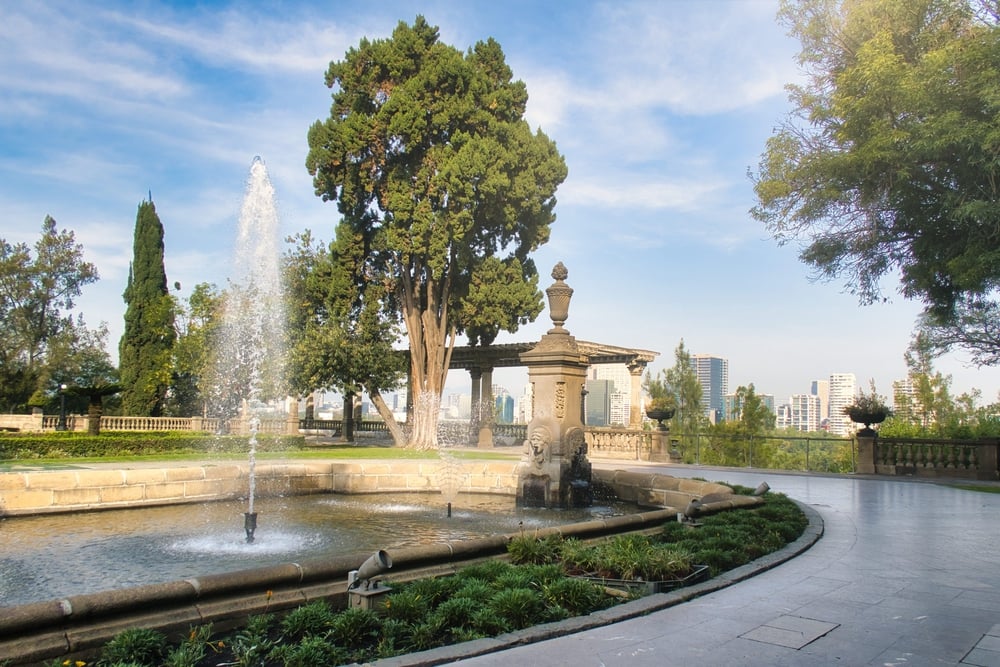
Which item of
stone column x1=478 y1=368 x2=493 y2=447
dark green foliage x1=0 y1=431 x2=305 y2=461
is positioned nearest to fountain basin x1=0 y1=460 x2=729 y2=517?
dark green foliage x1=0 y1=431 x2=305 y2=461

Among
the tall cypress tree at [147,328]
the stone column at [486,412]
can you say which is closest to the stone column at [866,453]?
the stone column at [486,412]

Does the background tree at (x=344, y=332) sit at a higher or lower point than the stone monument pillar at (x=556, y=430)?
higher

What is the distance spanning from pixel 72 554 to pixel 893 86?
18.3m

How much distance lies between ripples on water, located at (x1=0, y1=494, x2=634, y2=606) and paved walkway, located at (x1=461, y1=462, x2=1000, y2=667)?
3.69 metres

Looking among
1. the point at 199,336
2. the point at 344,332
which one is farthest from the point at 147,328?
the point at 344,332

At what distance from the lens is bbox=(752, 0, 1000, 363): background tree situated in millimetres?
→ 15781

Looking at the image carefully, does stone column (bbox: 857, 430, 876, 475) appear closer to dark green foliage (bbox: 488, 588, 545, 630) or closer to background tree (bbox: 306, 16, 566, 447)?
background tree (bbox: 306, 16, 566, 447)

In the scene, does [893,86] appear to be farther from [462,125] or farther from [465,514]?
[462,125]

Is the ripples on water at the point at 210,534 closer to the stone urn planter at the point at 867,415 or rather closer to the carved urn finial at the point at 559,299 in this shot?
the carved urn finial at the point at 559,299

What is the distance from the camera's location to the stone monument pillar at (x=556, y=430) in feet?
38.4

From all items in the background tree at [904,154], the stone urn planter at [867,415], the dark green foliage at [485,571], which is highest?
the background tree at [904,154]

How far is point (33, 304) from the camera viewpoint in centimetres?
4794

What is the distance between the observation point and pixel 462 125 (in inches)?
1099

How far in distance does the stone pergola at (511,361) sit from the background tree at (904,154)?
10.3m
